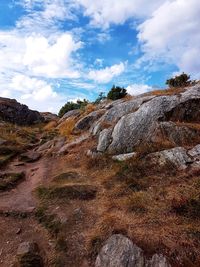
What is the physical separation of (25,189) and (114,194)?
479 cm

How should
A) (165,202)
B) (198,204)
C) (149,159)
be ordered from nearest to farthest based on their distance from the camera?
(198,204) < (165,202) < (149,159)

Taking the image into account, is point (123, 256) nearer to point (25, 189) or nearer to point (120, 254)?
point (120, 254)

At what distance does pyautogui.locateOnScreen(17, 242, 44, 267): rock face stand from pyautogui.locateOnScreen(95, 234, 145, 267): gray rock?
67.7 inches

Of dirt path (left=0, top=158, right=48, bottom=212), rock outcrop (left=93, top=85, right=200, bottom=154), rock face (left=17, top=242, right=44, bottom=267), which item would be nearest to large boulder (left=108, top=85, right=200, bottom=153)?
rock outcrop (left=93, top=85, right=200, bottom=154)

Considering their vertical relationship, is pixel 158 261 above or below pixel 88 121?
below

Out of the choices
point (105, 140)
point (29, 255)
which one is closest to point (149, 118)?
point (105, 140)

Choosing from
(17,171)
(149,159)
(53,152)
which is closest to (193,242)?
(149,159)

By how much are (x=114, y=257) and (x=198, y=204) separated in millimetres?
3238

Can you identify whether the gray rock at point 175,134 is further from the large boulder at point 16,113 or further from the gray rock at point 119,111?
the large boulder at point 16,113

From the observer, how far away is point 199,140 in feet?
43.4

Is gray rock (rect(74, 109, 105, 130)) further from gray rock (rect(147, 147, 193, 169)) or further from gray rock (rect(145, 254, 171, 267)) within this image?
gray rock (rect(145, 254, 171, 267))

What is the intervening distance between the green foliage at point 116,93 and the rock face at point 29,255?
74.4 ft

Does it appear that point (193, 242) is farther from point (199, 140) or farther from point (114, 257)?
point (199, 140)

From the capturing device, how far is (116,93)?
29.9m
